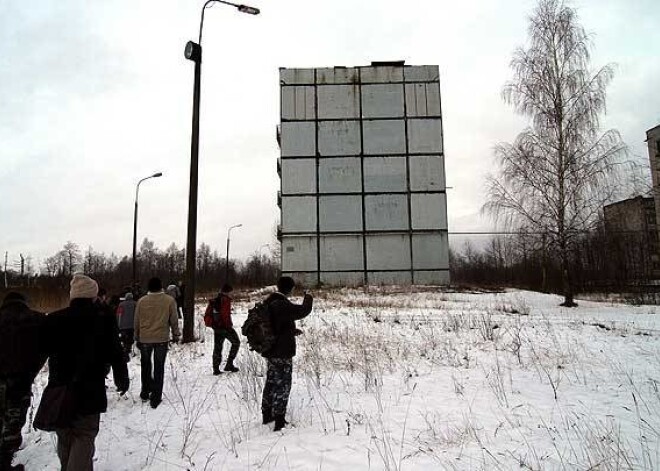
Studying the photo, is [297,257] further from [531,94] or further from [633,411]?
[633,411]

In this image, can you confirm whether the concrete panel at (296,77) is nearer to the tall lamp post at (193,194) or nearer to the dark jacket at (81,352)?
the tall lamp post at (193,194)

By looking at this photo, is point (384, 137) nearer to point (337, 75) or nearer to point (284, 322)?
point (337, 75)

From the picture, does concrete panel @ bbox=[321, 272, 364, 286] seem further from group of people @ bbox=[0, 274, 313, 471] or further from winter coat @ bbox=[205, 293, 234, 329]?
group of people @ bbox=[0, 274, 313, 471]

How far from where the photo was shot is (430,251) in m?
33.4

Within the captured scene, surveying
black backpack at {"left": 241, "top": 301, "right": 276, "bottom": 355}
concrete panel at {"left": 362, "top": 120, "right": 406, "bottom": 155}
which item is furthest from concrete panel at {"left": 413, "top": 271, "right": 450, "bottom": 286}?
black backpack at {"left": 241, "top": 301, "right": 276, "bottom": 355}

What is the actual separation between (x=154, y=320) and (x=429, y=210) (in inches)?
1125

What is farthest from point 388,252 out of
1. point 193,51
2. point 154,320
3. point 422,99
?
point 154,320

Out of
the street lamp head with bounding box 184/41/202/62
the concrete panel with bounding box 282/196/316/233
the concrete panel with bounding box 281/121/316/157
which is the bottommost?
the concrete panel with bounding box 282/196/316/233

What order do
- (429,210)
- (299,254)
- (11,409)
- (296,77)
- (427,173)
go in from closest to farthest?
(11,409) → (299,254) → (429,210) → (427,173) → (296,77)

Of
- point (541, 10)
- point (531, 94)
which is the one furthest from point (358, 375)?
point (541, 10)

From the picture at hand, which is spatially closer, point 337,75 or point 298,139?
point 298,139

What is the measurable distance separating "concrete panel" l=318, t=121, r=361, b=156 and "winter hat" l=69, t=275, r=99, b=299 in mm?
30392

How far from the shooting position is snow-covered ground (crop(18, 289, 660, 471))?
484cm

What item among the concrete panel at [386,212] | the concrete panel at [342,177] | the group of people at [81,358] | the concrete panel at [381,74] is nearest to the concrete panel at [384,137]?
the concrete panel at [342,177]
